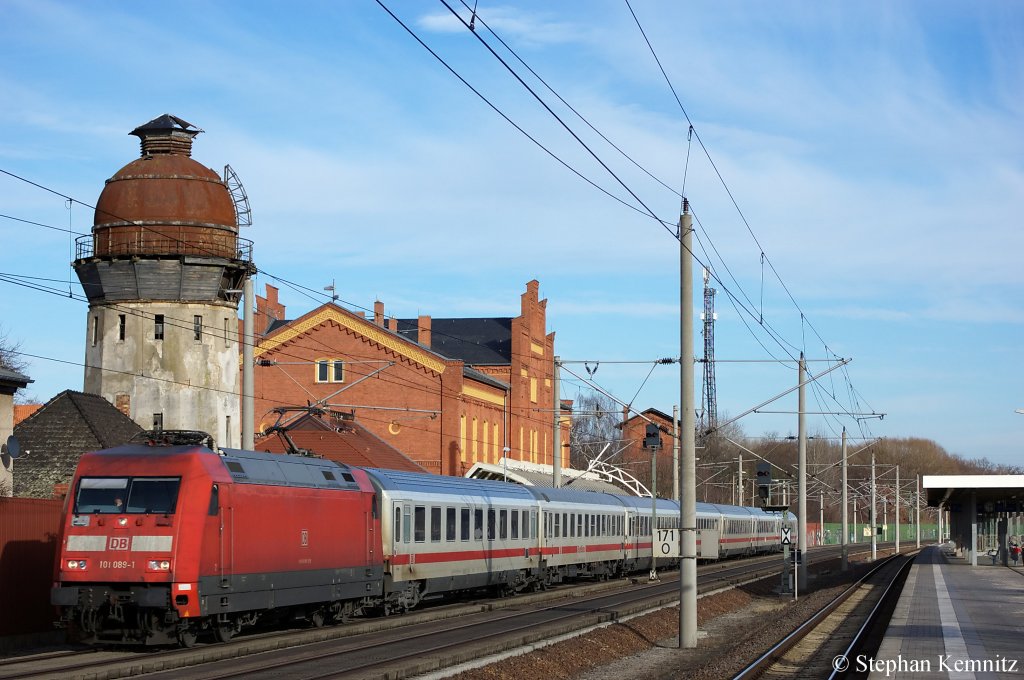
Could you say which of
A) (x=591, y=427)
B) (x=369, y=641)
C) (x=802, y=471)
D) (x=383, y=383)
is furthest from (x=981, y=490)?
(x=591, y=427)

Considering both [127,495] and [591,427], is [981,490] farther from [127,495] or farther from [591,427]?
[591,427]

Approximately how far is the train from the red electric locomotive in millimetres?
22

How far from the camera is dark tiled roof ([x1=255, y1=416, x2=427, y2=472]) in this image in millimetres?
56469

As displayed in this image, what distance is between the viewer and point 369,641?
22.4 m

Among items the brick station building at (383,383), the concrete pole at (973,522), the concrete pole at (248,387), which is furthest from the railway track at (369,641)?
the brick station building at (383,383)

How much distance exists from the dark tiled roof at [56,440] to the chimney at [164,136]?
12.4m

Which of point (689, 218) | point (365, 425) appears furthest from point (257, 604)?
point (365, 425)

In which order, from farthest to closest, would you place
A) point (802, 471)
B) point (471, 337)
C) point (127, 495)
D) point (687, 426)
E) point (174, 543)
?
1. point (471, 337)
2. point (802, 471)
3. point (687, 426)
4. point (127, 495)
5. point (174, 543)

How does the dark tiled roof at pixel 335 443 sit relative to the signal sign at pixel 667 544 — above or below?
above

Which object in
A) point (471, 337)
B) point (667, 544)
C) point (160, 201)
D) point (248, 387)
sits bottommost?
point (667, 544)

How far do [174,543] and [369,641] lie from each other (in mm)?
4413

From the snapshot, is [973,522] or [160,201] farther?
[973,522]

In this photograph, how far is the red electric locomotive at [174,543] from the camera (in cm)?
1961

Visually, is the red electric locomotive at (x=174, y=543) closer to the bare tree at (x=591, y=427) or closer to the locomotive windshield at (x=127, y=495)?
the locomotive windshield at (x=127, y=495)
